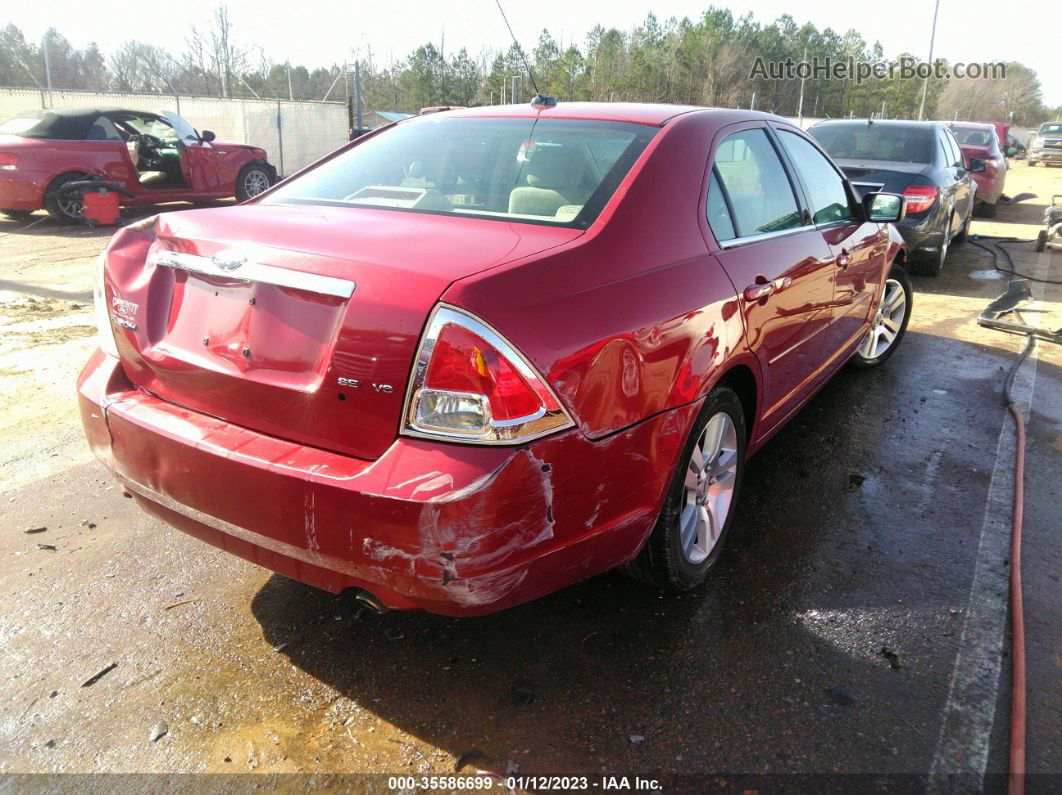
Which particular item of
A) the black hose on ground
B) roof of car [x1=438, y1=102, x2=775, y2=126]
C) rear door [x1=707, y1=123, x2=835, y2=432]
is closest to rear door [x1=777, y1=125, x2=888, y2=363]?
rear door [x1=707, y1=123, x2=835, y2=432]

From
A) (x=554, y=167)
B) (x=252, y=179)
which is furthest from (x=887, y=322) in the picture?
(x=252, y=179)

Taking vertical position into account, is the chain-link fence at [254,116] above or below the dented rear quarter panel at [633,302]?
above

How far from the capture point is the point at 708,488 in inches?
115

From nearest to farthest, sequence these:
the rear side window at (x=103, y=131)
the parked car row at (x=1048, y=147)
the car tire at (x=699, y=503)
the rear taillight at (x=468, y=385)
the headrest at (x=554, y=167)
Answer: the rear taillight at (x=468, y=385) < the car tire at (x=699, y=503) < the headrest at (x=554, y=167) < the rear side window at (x=103, y=131) < the parked car row at (x=1048, y=147)

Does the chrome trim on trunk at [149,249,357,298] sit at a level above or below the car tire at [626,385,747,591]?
above

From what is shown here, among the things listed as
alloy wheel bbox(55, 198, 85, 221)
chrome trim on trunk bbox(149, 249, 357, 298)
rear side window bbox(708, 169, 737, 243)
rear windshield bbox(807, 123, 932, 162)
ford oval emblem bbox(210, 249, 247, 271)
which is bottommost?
alloy wheel bbox(55, 198, 85, 221)

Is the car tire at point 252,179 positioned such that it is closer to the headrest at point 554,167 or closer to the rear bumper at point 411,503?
the headrest at point 554,167

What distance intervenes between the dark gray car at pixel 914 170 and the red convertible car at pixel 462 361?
592cm

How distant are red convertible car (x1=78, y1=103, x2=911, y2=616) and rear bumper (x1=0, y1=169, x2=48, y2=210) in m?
9.42

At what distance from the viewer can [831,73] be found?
70.4 metres

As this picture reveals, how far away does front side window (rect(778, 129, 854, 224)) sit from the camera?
12.7 ft

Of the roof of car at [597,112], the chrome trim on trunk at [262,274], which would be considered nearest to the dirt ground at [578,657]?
the chrome trim on trunk at [262,274]

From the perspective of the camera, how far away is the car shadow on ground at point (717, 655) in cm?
219

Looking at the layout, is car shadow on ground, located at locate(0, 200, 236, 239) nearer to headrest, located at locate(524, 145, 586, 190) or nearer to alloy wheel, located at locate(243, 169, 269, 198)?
alloy wheel, located at locate(243, 169, 269, 198)
